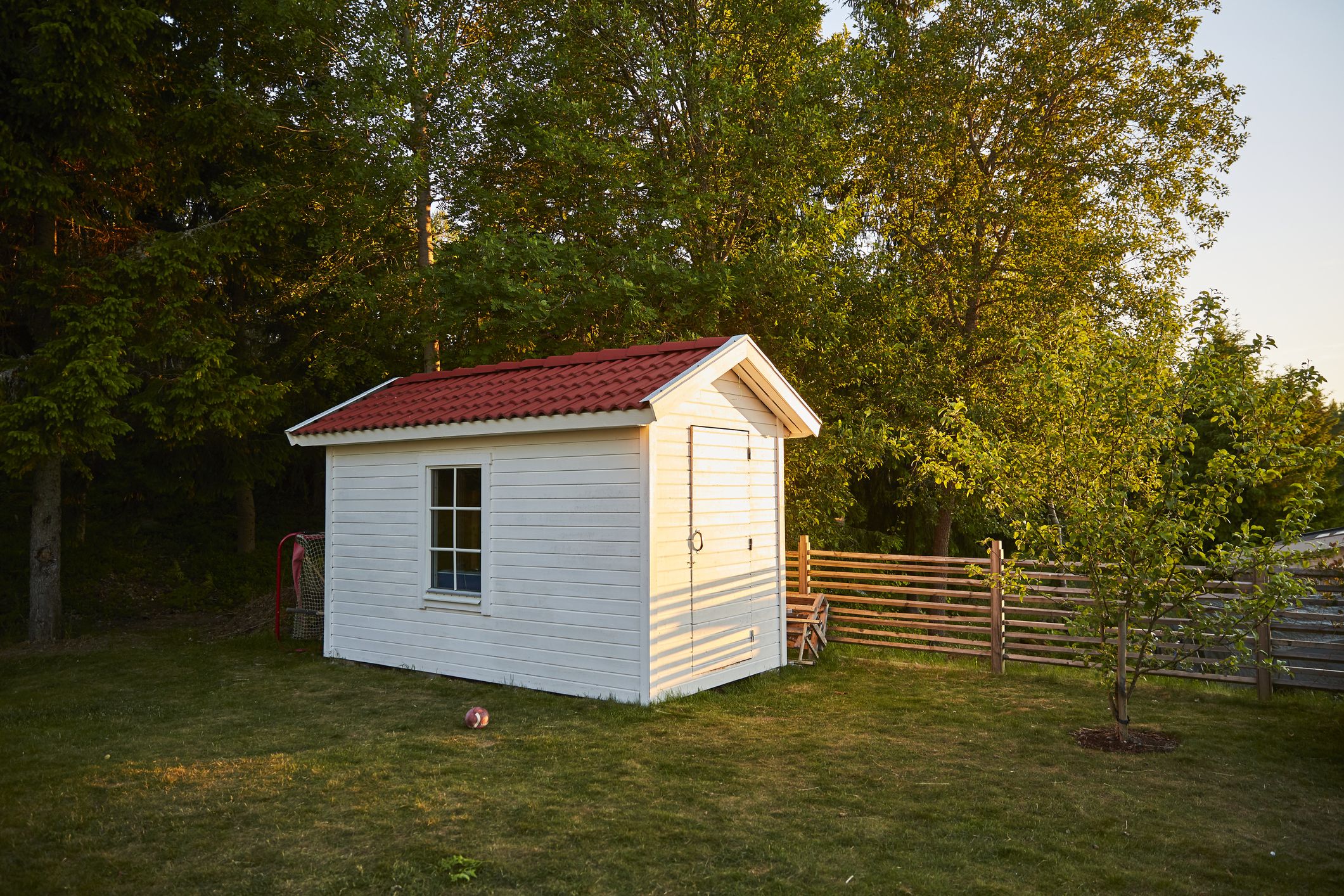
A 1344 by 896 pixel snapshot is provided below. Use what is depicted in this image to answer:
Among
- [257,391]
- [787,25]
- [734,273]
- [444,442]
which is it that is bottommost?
[444,442]

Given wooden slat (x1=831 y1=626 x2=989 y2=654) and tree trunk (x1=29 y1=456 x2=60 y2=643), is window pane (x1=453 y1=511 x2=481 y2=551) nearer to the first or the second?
wooden slat (x1=831 y1=626 x2=989 y2=654)

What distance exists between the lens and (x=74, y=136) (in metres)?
11.5

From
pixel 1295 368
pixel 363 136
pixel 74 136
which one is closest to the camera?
pixel 1295 368

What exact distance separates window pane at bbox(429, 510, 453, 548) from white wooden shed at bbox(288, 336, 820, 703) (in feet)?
0.09

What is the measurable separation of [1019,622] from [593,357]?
5270 millimetres

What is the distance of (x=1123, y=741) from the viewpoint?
22.6 feet

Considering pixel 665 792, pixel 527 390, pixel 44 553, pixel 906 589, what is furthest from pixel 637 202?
pixel 665 792

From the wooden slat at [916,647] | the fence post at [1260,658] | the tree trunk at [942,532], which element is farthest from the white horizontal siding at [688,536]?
the tree trunk at [942,532]

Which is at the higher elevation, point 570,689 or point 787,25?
point 787,25

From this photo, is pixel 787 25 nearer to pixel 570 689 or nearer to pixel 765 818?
pixel 570 689

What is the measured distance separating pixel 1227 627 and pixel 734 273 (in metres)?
8.91

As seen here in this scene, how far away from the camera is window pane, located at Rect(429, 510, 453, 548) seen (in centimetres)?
938

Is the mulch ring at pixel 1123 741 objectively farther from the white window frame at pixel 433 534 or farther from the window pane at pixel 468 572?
the window pane at pixel 468 572

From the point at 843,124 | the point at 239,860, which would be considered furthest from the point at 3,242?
the point at 843,124
